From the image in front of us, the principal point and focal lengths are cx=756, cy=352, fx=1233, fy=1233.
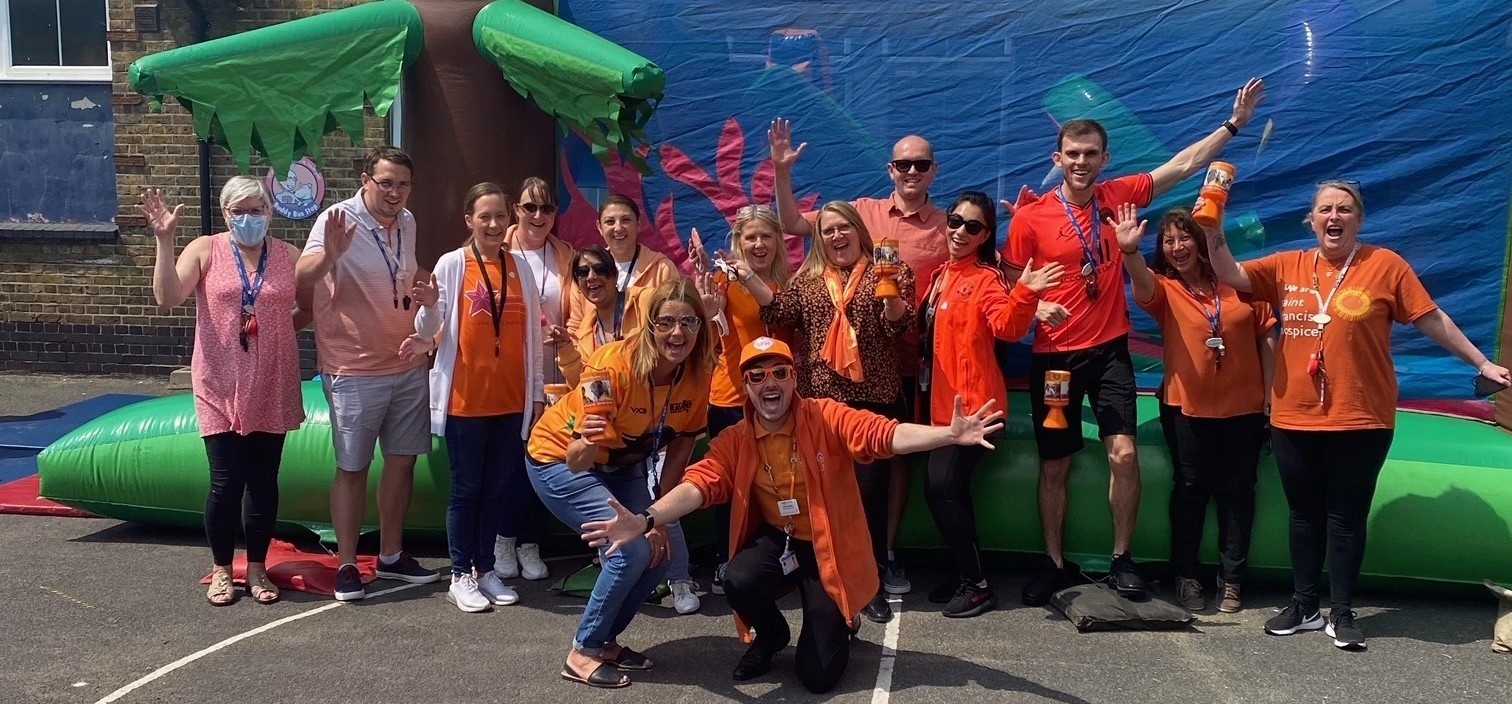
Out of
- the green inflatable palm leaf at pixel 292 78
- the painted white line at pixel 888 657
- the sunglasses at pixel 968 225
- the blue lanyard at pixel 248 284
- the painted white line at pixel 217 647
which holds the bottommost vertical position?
the painted white line at pixel 888 657

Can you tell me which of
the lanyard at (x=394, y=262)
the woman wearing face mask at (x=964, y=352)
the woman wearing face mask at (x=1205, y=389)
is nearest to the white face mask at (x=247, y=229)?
the lanyard at (x=394, y=262)

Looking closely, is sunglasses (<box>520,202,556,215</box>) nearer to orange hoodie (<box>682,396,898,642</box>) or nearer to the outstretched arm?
orange hoodie (<box>682,396,898,642</box>)

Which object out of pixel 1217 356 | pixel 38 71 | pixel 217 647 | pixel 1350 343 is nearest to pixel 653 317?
pixel 217 647

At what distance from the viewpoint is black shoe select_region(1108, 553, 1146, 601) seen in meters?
4.68

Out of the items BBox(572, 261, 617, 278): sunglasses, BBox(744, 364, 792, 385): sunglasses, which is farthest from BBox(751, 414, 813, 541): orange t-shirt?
BBox(572, 261, 617, 278): sunglasses

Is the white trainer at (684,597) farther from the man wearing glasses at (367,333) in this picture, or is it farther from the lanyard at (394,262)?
the lanyard at (394,262)

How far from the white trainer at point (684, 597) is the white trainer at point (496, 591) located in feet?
2.06

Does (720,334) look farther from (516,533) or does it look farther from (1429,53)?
(1429,53)

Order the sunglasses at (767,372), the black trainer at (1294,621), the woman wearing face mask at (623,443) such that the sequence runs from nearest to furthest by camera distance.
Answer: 1. the sunglasses at (767,372)
2. the woman wearing face mask at (623,443)
3. the black trainer at (1294,621)

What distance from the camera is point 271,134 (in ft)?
18.2

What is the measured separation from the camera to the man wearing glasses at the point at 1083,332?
4711mm

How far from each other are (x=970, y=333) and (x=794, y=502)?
3.47 ft

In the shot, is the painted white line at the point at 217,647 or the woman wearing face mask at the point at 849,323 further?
the woman wearing face mask at the point at 849,323

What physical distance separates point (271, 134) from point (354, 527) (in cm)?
188
